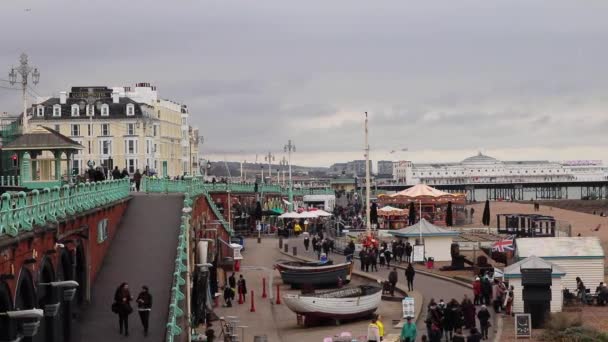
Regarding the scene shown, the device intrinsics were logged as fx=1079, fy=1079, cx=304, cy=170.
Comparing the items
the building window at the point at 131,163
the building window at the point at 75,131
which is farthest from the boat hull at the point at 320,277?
the building window at the point at 75,131

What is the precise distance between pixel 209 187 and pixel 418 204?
64.6 ft

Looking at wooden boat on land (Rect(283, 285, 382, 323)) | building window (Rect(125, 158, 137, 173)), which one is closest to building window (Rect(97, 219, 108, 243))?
wooden boat on land (Rect(283, 285, 382, 323))

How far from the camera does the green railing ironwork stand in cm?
1783

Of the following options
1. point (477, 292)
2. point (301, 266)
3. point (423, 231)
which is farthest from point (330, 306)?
point (423, 231)

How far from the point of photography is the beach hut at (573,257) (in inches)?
1457

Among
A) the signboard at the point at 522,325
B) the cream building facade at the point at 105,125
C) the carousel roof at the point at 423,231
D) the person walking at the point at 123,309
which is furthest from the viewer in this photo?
the cream building facade at the point at 105,125

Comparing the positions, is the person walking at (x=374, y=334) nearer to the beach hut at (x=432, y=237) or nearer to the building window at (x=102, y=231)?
the building window at (x=102, y=231)

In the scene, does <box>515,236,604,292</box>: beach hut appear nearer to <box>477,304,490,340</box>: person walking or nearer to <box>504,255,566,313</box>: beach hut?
<box>504,255,566,313</box>: beach hut

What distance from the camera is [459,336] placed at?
2520cm

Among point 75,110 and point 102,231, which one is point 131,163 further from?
point 102,231

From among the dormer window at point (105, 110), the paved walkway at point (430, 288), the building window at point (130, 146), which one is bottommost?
the paved walkway at point (430, 288)

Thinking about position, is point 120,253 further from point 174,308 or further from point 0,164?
point 0,164

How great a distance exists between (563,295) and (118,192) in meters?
15.0

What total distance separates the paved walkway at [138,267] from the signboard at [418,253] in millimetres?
15974
